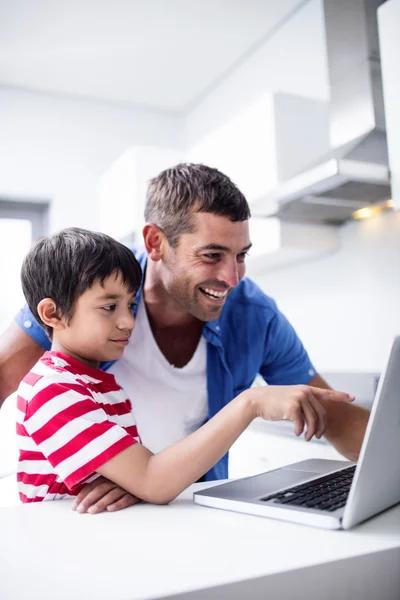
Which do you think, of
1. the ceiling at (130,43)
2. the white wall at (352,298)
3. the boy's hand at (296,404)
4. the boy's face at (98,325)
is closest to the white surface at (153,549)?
the boy's hand at (296,404)

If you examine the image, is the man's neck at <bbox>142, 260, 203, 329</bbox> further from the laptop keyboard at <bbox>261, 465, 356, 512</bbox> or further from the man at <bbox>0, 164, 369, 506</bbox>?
the laptop keyboard at <bbox>261, 465, 356, 512</bbox>

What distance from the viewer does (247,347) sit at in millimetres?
1365

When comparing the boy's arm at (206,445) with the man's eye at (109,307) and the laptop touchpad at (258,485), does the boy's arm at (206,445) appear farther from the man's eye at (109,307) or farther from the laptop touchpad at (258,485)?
the man's eye at (109,307)

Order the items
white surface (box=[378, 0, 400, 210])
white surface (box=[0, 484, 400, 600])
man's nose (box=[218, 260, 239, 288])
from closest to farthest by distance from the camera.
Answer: white surface (box=[0, 484, 400, 600])
man's nose (box=[218, 260, 239, 288])
white surface (box=[378, 0, 400, 210])

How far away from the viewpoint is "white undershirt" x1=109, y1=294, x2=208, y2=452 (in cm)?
132

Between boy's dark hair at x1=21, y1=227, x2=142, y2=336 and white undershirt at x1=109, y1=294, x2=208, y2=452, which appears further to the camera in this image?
white undershirt at x1=109, y1=294, x2=208, y2=452

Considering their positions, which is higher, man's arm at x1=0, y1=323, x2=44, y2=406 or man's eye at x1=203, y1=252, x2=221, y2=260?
man's eye at x1=203, y1=252, x2=221, y2=260

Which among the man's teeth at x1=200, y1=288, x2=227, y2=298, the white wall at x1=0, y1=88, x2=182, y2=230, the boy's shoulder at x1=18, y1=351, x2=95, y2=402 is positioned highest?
the white wall at x1=0, y1=88, x2=182, y2=230

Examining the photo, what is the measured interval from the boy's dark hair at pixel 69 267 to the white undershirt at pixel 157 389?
0.28 m

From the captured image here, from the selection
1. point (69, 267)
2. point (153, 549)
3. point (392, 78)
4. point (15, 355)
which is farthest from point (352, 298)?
point (153, 549)

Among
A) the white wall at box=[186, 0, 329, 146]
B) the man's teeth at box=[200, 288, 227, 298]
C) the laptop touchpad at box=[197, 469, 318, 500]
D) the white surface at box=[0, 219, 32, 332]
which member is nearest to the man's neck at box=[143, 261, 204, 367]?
the man's teeth at box=[200, 288, 227, 298]

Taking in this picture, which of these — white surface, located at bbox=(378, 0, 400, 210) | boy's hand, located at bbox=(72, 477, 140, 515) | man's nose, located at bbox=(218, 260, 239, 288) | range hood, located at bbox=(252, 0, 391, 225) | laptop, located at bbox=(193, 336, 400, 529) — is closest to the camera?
laptop, located at bbox=(193, 336, 400, 529)

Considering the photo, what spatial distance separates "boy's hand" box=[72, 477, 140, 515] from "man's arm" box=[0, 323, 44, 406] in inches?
22.1

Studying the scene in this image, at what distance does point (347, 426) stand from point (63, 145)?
3223mm
